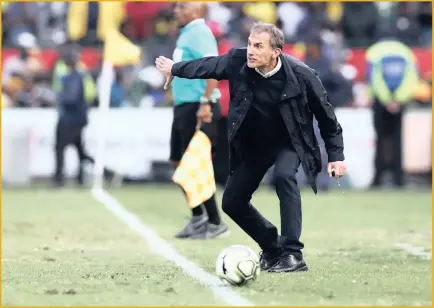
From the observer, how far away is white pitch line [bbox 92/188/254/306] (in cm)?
723

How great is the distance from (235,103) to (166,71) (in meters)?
0.63

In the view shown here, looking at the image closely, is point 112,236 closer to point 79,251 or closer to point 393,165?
point 79,251

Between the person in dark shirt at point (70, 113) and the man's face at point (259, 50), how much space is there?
439 inches

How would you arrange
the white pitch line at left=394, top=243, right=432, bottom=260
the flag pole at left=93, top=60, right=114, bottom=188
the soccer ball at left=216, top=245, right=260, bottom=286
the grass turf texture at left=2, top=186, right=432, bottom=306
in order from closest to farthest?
the grass turf texture at left=2, top=186, right=432, bottom=306 → the soccer ball at left=216, top=245, right=260, bottom=286 → the white pitch line at left=394, top=243, right=432, bottom=260 → the flag pole at left=93, top=60, right=114, bottom=188

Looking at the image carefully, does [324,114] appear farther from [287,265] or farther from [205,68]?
[287,265]

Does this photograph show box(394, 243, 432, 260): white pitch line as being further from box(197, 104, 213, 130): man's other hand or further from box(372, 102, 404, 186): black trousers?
box(372, 102, 404, 186): black trousers

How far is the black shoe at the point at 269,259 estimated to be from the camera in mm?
8633

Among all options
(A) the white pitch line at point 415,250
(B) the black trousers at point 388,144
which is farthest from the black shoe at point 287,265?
(B) the black trousers at point 388,144

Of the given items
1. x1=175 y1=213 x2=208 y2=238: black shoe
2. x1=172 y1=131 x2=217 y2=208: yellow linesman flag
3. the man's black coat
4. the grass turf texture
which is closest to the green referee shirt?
x1=172 y1=131 x2=217 y2=208: yellow linesman flag

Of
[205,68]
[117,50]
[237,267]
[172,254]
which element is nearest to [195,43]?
[172,254]

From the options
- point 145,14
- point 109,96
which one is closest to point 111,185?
point 109,96

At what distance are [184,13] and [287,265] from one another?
12.1 feet

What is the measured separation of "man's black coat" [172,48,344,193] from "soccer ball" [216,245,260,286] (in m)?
0.99

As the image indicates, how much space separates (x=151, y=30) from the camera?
2319cm
